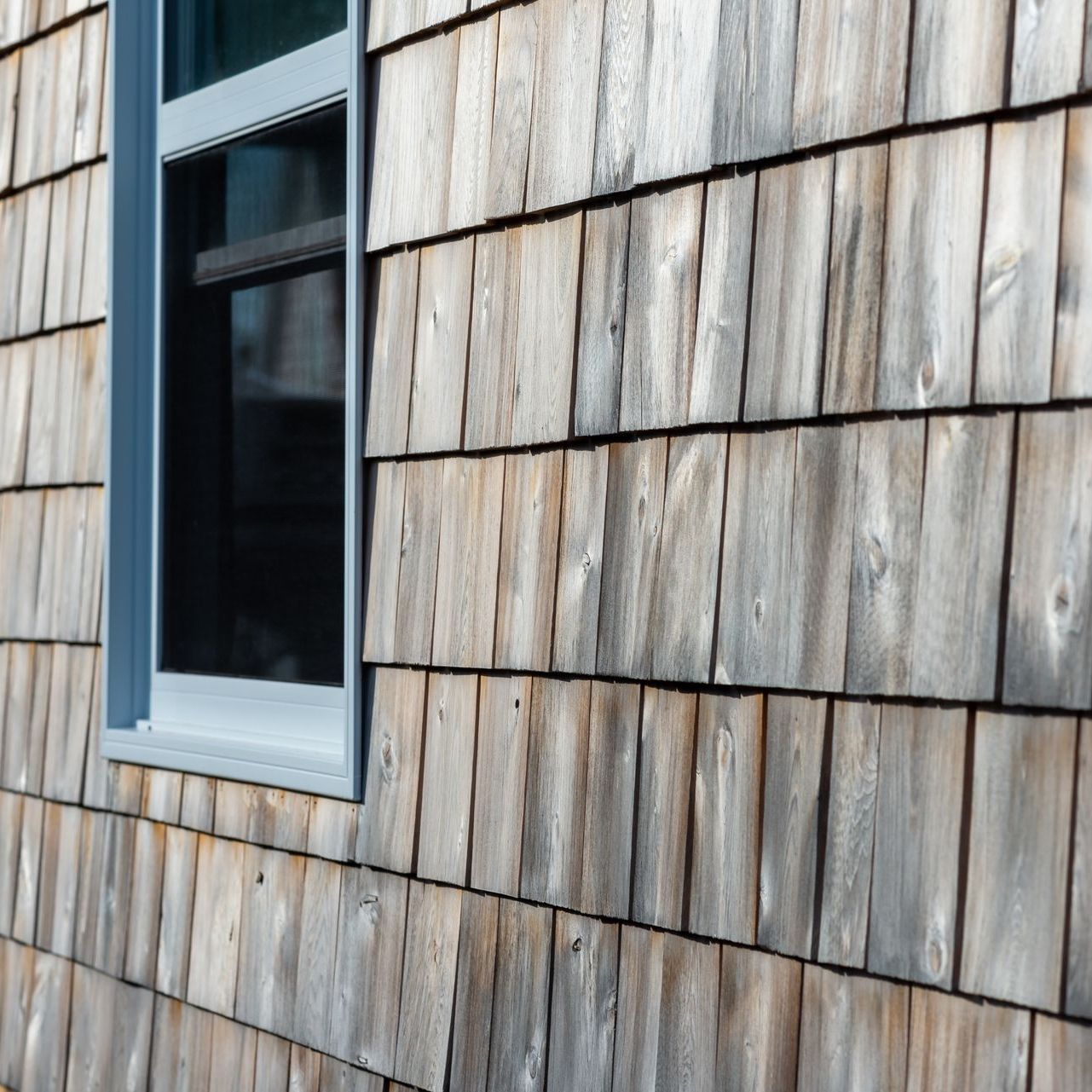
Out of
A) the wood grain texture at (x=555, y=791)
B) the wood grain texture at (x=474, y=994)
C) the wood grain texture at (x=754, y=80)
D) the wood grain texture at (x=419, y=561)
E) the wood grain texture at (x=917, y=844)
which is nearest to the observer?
the wood grain texture at (x=917, y=844)

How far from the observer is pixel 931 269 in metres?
1.47

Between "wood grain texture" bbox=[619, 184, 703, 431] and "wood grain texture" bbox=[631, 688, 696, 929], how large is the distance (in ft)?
1.12

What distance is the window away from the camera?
234 cm

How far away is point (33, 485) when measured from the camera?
3.02 m

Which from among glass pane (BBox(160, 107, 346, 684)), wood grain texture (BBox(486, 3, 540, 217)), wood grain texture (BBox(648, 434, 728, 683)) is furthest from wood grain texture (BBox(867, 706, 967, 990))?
glass pane (BBox(160, 107, 346, 684))

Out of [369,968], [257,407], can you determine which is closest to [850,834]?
[369,968]

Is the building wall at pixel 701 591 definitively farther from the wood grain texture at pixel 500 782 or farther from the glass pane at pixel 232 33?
the glass pane at pixel 232 33

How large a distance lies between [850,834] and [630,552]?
449 mm

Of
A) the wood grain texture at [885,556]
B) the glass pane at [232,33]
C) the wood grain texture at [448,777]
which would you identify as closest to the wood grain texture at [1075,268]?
the wood grain texture at [885,556]

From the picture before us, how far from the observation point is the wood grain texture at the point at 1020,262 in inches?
54.0

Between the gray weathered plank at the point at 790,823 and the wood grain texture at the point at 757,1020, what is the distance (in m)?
0.03

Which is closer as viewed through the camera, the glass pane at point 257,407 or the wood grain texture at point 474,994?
the wood grain texture at point 474,994

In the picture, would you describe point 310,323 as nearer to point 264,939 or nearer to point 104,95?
point 104,95

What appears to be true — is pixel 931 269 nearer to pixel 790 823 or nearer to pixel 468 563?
pixel 790 823
